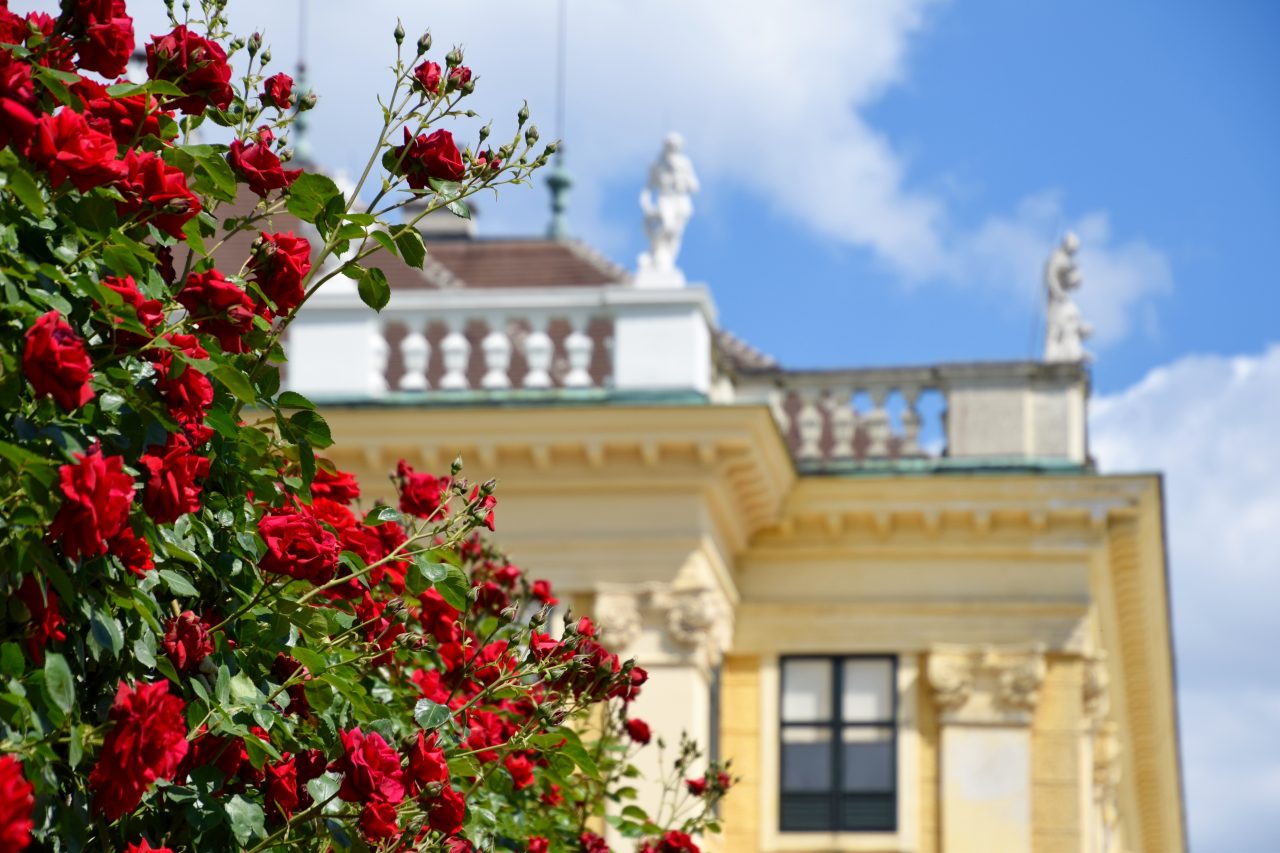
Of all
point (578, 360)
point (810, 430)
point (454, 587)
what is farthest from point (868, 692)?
point (454, 587)

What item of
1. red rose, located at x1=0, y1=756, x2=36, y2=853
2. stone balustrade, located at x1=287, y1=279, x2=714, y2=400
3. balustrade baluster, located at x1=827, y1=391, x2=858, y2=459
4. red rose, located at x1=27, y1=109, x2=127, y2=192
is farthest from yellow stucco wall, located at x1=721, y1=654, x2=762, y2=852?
red rose, located at x1=0, y1=756, x2=36, y2=853

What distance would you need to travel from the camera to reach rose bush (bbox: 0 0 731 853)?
14.0 feet

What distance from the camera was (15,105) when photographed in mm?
4398

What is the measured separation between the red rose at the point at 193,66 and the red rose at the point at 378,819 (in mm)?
1553

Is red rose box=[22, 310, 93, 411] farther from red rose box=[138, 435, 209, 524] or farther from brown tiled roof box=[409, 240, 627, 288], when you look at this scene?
brown tiled roof box=[409, 240, 627, 288]

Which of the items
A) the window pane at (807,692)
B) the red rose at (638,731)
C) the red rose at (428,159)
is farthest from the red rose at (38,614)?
the window pane at (807,692)

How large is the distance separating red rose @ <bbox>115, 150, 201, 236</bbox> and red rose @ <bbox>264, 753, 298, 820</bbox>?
3.50 feet

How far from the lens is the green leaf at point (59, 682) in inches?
166

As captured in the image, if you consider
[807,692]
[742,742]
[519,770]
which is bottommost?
[519,770]

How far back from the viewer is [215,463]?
17.0 ft

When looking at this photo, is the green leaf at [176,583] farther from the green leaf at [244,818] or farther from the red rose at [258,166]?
the red rose at [258,166]

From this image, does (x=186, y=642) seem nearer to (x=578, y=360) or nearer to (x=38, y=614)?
(x=38, y=614)

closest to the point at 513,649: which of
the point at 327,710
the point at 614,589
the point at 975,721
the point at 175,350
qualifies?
Result: the point at 327,710

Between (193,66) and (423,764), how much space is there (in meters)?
1.54
